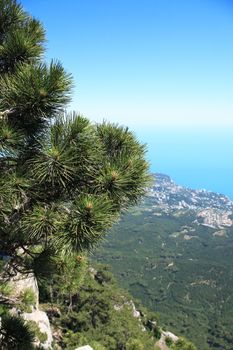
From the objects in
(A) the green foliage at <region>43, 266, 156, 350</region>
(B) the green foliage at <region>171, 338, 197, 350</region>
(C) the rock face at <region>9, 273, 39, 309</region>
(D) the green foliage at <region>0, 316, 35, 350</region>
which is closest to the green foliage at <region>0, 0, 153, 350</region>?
(C) the rock face at <region>9, 273, 39, 309</region>

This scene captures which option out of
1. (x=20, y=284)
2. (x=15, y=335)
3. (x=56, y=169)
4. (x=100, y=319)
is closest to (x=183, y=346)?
(x=100, y=319)

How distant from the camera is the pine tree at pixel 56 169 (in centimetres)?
425

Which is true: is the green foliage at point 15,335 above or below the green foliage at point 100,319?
above

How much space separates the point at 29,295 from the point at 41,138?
446 centimetres

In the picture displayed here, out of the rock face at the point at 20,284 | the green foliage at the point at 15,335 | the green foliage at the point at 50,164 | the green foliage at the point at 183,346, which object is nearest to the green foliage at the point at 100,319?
the green foliage at the point at 183,346

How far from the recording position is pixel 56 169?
14.1 feet

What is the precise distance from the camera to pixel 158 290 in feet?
568

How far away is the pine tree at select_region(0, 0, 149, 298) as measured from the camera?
425cm

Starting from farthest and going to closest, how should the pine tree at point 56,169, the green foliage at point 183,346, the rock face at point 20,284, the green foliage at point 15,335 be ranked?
the green foliage at point 183,346, the green foliage at point 15,335, the rock face at point 20,284, the pine tree at point 56,169

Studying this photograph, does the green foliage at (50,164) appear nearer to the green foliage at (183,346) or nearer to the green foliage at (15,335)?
the green foliage at (15,335)

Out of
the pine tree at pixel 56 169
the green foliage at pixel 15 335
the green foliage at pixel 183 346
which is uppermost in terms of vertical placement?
the pine tree at pixel 56 169

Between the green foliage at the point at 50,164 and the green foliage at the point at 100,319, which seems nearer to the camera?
the green foliage at the point at 50,164

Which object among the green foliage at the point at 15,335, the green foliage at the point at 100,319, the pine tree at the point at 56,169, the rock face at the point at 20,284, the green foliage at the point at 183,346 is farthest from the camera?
the green foliage at the point at 183,346

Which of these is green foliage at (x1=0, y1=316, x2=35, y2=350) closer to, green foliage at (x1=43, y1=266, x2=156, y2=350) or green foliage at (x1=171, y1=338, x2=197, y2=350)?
green foliage at (x1=43, y1=266, x2=156, y2=350)
